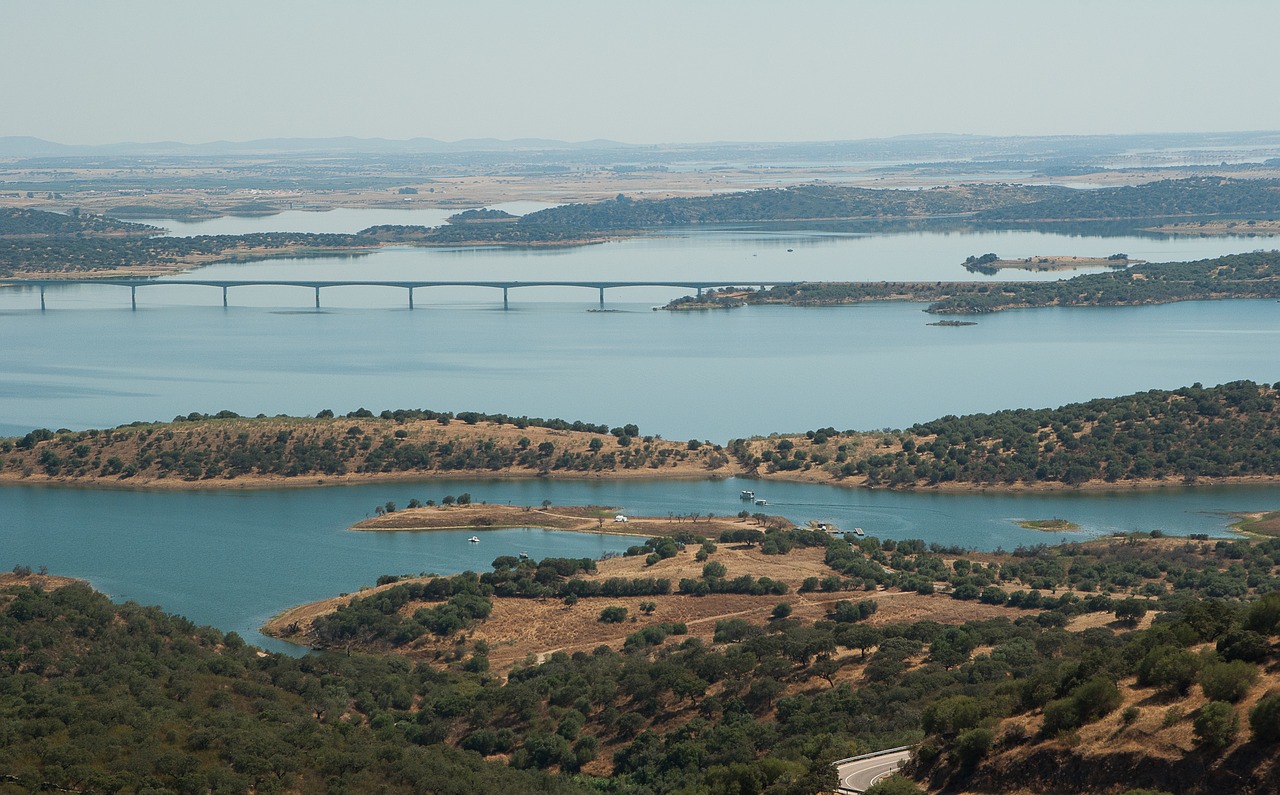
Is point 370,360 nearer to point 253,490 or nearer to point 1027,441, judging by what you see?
point 253,490

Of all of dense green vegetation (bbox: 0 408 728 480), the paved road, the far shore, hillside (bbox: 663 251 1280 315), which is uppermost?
the paved road

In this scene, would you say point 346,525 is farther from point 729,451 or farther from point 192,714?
point 192,714

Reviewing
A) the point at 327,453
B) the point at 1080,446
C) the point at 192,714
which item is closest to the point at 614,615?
the point at 192,714

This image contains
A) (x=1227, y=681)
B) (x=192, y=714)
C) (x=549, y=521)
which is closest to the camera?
(x=1227, y=681)

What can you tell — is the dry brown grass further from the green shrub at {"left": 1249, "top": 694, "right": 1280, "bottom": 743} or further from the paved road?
the green shrub at {"left": 1249, "top": 694, "right": 1280, "bottom": 743}

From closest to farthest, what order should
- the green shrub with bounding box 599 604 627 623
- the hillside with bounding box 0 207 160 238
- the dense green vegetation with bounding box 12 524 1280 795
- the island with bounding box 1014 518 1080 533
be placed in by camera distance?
the dense green vegetation with bounding box 12 524 1280 795 → the green shrub with bounding box 599 604 627 623 → the island with bounding box 1014 518 1080 533 → the hillside with bounding box 0 207 160 238

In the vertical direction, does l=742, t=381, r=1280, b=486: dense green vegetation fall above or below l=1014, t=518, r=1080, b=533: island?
above

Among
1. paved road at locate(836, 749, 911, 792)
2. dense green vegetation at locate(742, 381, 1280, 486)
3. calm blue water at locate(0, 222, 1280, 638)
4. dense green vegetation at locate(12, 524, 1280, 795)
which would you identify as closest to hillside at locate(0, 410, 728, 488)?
calm blue water at locate(0, 222, 1280, 638)
